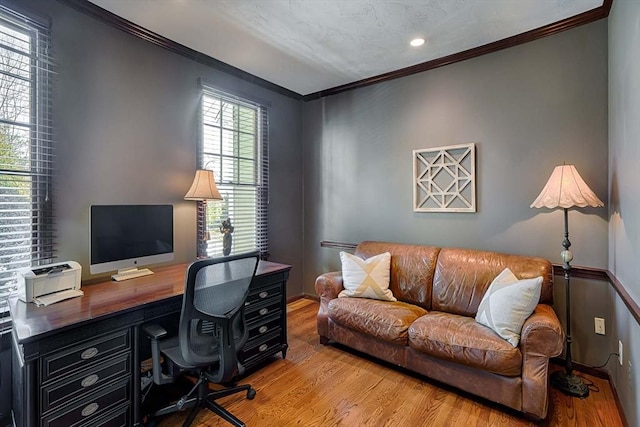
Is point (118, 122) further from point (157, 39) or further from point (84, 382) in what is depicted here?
point (84, 382)

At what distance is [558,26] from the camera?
2559mm

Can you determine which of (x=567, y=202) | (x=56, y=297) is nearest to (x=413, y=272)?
(x=567, y=202)

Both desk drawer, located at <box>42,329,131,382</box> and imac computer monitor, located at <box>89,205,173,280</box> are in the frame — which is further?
imac computer monitor, located at <box>89,205,173,280</box>

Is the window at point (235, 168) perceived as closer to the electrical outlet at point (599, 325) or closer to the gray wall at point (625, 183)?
the gray wall at point (625, 183)

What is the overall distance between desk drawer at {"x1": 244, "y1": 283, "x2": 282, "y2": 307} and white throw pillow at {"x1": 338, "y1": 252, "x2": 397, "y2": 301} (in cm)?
61

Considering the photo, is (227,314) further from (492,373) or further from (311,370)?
(492,373)

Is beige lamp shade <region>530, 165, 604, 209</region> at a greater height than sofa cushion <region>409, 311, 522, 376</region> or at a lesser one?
greater

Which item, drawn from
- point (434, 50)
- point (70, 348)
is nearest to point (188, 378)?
point (70, 348)

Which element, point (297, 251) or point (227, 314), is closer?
point (227, 314)

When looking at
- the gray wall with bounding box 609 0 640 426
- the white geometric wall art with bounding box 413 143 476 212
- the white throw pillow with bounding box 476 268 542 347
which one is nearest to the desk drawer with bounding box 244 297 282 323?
the white throw pillow with bounding box 476 268 542 347

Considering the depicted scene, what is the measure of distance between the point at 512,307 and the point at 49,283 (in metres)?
2.86

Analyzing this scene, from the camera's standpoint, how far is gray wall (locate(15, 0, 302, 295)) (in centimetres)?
223

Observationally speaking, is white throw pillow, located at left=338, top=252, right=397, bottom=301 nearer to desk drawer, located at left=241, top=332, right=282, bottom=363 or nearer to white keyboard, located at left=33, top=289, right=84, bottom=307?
desk drawer, located at left=241, top=332, right=282, bottom=363

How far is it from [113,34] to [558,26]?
352 cm
